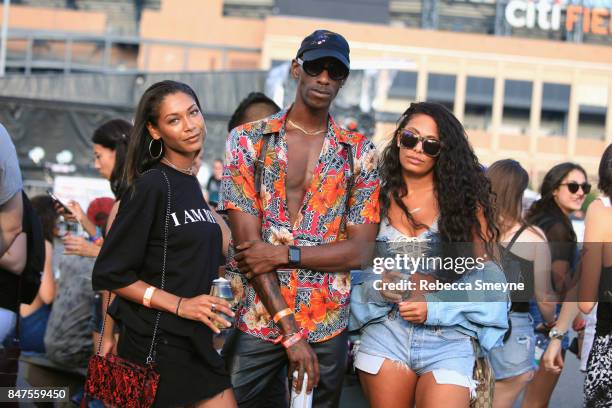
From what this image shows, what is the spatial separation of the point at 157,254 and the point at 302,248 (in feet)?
2.07

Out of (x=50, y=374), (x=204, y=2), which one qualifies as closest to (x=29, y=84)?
(x=50, y=374)

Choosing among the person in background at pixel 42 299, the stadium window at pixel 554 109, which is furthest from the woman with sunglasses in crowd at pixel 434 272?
the stadium window at pixel 554 109

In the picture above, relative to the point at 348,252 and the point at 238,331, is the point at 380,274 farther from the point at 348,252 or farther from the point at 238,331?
the point at 238,331

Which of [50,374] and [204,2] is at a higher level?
[204,2]

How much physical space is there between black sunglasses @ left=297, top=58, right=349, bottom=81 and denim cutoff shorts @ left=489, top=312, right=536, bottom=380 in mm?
2264

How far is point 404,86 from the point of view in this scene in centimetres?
6550

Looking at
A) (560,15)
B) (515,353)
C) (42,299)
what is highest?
(560,15)

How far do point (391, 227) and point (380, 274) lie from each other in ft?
0.84

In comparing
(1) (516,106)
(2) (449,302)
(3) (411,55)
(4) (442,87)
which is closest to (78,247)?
(2) (449,302)

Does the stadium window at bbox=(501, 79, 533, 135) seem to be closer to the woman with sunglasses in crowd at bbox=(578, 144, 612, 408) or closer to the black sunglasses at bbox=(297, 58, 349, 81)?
the woman with sunglasses in crowd at bbox=(578, 144, 612, 408)

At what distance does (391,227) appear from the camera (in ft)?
13.5

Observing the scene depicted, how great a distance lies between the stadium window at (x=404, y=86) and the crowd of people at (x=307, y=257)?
6161 cm

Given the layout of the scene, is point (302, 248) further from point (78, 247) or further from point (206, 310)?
point (78, 247)

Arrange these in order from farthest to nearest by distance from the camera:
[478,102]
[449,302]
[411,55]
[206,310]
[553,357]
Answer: [478,102] < [411,55] < [553,357] < [449,302] < [206,310]
